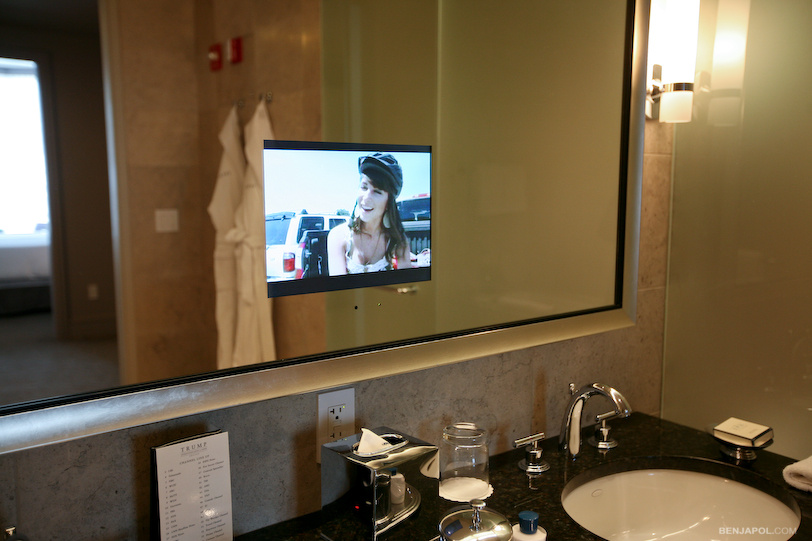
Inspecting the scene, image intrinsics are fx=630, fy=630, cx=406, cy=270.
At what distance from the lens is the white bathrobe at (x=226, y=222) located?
109 cm

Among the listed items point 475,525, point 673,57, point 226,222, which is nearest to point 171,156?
point 226,222

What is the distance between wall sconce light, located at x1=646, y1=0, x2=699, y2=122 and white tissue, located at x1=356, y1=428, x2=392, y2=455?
120cm

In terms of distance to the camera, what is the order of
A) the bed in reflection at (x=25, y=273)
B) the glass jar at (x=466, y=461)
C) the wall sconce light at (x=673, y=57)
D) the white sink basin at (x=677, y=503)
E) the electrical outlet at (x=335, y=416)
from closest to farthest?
the bed in reflection at (x=25, y=273) → the electrical outlet at (x=335, y=416) → the glass jar at (x=466, y=461) → the white sink basin at (x=677, y=503) → the wall sconce light at (x=673, y=57)


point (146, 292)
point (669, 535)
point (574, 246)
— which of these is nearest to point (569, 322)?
point (574, 246)

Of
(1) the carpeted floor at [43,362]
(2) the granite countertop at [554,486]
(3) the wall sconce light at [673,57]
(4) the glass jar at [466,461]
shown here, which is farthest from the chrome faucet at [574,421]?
(1) the carpeted floor at [43,362]

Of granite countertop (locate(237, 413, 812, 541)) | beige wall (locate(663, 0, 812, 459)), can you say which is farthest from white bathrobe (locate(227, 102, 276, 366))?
beige wall (locate(663, 0, 812, 459))

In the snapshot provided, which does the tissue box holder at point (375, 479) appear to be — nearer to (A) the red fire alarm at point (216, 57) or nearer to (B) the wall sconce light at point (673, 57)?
(A) the red fire alarm at point (216, 57)

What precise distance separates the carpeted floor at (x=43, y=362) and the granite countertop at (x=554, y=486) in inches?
16.5

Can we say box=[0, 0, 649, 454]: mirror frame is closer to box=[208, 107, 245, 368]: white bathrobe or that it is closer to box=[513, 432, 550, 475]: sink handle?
box=[208, 107, 245, 368]: white bathrobe

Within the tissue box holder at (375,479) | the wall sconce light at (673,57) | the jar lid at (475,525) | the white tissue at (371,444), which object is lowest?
the jar lid at (475,525)

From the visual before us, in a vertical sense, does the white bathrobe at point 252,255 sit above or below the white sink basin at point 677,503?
above

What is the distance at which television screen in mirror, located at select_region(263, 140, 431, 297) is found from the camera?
118cm

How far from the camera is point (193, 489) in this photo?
1.04 meters

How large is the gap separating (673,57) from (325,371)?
4.14ft
